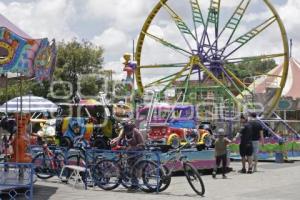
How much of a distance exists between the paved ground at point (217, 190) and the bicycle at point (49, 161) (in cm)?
27

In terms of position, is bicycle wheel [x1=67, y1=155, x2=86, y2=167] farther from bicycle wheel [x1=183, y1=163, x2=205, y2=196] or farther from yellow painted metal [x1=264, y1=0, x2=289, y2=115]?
yellow painted metal [x1=264, y1=0, x2=289, y2=115]

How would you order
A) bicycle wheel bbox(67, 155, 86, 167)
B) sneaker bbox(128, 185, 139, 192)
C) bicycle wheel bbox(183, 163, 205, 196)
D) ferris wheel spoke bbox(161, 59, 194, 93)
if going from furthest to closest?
ferris wheel spoke bbox(161, 59, 194, 93)
bicycle wheel bbox(67, 155, 86, 167)
sneaker bbox(128, 185, 139, 192)
bicycle wheel bbox(183, 163, 205, 196)

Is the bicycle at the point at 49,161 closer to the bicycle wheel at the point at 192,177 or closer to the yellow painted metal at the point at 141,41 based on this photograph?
the bicycle wheel at the point at 192,177

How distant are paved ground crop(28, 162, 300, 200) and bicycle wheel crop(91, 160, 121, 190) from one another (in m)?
0.21

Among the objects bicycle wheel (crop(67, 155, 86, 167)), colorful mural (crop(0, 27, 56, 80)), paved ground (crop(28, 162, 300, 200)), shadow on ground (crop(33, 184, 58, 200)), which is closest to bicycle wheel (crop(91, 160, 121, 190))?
paved ground (crop(28, 162, 300, 200))

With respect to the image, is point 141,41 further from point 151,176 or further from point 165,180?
point 165,180

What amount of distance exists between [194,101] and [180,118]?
11.5 feet

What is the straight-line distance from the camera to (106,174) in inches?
508

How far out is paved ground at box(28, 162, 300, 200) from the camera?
462 inches

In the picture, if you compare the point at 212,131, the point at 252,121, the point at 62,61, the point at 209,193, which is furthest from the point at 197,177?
the point at 62,61

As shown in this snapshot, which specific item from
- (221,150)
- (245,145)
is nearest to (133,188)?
(221,150)

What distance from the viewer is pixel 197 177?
470 inches

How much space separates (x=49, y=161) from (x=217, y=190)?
4.44 meters

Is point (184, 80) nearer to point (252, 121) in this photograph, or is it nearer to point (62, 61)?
point (252, 121)
